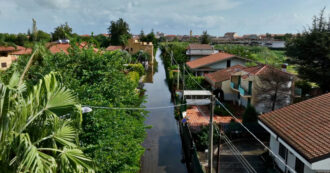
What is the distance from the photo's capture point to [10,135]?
213 inches

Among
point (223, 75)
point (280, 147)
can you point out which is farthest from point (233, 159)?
point (223, 75)

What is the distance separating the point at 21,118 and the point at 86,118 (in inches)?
156

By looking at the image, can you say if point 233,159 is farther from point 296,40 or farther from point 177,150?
point 296,40

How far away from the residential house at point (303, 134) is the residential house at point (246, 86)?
729cm

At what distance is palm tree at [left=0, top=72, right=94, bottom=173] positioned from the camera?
5328 millimetres

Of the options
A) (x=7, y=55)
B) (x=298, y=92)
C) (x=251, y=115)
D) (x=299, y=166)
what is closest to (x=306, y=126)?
(x=299, y=166)

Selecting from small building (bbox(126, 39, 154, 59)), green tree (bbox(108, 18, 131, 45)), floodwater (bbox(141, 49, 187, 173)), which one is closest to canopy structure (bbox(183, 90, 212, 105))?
floodwater (bbox(141, 49, 187, 173))

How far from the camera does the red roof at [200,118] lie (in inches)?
842

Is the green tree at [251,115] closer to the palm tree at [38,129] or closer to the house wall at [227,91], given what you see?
the house wall at [227,91]

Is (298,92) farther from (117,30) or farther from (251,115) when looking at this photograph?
(117,30)

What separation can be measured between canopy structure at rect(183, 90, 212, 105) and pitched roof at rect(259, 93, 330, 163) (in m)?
10.8

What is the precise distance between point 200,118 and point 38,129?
17749 mm

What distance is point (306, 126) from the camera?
11445 mm

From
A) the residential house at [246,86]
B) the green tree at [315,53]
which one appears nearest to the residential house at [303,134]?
the residential house at [246,86]
